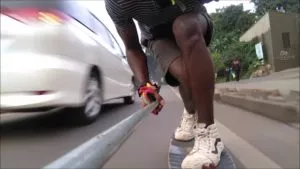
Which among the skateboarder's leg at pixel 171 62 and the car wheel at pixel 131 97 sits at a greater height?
the skateboarder's leg at pixel 171 62

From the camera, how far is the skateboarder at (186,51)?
203cm

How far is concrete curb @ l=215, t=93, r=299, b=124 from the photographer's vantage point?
5456mm

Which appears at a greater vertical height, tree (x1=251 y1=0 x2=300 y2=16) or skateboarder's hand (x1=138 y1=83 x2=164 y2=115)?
tree (x1=251 y1=0 x2=300 y2=16)

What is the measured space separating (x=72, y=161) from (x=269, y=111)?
18.4 ft

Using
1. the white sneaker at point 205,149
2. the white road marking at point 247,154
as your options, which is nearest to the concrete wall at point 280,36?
the white road marking at point 247,154

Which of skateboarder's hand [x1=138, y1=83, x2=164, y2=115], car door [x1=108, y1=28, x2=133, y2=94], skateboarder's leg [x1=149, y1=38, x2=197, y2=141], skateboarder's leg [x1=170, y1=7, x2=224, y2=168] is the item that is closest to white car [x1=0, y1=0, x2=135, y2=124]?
car door [x1=108, y1=28, x2=133, y2=94]

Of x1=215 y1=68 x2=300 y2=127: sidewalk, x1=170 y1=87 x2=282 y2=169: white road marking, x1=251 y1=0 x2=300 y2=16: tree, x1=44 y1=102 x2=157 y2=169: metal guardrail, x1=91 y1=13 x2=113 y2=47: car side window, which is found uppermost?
x1=91 y1=13 x2=113 y2=47: car side window

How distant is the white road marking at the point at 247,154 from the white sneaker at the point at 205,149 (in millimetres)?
1104

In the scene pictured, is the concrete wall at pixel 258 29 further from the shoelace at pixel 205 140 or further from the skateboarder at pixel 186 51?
the shoelace at pixel 205 140

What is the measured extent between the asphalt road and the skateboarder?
1.60ft

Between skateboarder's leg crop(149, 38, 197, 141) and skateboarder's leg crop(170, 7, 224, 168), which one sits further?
skateboarder's leg crop(149, 38, 197, 141)

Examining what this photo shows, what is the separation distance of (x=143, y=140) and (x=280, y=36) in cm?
203

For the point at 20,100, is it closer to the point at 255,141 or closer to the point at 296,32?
the point at 255,141

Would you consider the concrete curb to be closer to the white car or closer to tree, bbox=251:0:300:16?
the white car
